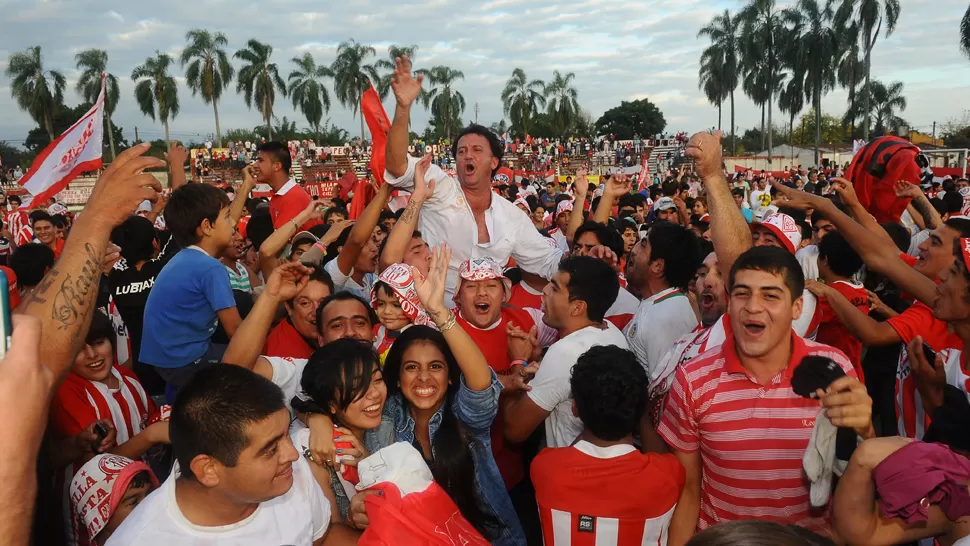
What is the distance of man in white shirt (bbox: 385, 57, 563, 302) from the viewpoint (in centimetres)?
435

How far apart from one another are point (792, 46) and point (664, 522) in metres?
54.3

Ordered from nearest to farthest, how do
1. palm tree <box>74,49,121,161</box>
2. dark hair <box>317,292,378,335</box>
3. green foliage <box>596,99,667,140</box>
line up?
dark hair <box>317,292,378,335</box>, palm tree <box>74,49,121,161</box>, green foliage <box>596,99,667,140</box>

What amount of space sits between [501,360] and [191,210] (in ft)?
6.27

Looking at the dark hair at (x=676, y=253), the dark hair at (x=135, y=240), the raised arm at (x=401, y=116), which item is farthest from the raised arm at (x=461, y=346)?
the dark hair at (x=135, y=240)

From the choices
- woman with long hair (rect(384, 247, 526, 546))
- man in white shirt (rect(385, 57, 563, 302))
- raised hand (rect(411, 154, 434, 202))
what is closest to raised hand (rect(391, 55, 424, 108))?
man in white shirt (rect(385, 57, 563, 302))

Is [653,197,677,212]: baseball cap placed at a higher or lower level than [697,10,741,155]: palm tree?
lower

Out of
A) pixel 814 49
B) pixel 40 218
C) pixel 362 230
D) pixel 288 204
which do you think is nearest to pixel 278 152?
pixel 288 204

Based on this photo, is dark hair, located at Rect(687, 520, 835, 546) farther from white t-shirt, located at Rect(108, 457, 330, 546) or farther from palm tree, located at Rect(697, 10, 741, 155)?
palm tree, located at Rect(697, 10, 741, 155)

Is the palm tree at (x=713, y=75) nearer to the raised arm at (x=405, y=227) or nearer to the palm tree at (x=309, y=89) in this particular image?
the palm tree at (x=309, y=89)

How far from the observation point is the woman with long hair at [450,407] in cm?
271

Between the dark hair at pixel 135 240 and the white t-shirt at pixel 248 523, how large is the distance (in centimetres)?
300

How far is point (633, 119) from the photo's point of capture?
79.5 m

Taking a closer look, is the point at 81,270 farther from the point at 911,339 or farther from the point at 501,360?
the point at 911,339

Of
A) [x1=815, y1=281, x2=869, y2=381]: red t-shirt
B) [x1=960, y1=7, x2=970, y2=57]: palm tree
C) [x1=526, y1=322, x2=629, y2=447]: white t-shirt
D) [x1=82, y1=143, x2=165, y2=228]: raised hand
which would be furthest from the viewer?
[x1=960, y1=7, x2=970, y2=57]: palm tree
